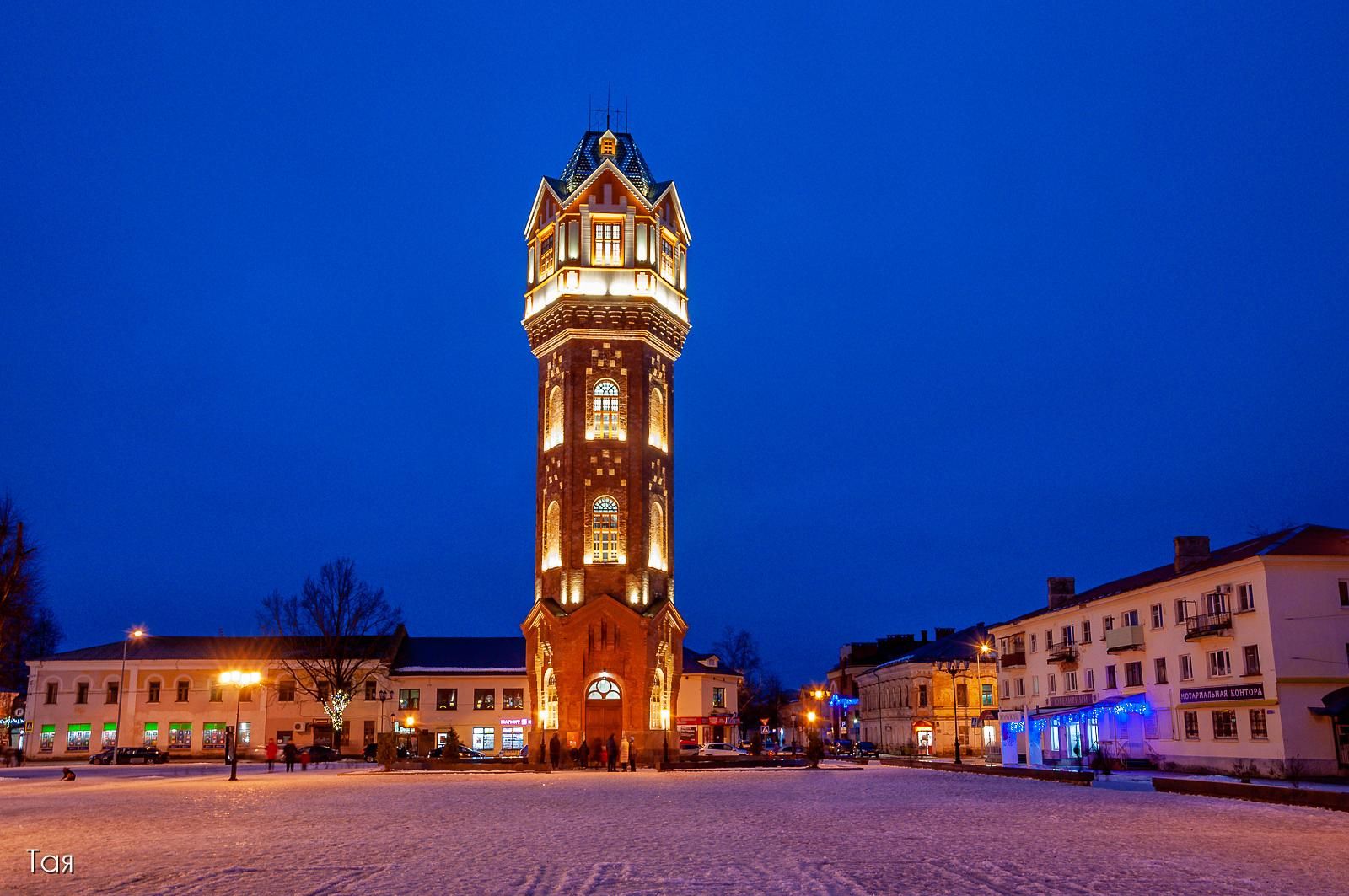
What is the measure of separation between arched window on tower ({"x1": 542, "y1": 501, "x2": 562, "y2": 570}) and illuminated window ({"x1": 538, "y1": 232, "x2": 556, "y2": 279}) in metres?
13.1

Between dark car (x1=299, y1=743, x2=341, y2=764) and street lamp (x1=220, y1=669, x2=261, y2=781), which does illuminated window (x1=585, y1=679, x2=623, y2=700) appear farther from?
dark car (x1=299, y1=743, x2=341, y2=764)

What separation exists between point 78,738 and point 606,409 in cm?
4751

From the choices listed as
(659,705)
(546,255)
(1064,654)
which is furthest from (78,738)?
(1064,654)

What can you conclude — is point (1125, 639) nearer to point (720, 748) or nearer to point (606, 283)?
point (606, 283)

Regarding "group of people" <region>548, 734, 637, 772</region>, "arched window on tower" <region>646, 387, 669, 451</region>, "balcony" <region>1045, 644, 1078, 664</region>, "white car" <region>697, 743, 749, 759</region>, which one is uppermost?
"arched window on tower" <region>646, 387, 669, 451</region>

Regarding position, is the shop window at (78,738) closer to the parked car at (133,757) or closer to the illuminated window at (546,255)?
the parked car at (133,757)

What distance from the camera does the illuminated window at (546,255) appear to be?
63.4 meters

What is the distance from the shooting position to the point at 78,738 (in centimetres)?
7925

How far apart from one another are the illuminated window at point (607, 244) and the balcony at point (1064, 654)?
30.4 metres

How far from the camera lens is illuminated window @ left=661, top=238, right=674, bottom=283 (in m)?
64.1

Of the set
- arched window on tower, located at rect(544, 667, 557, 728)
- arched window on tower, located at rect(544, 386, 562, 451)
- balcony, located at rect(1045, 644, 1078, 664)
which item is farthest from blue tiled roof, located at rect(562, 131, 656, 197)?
balcony, located at rect(1045, 644, 1078, 664)

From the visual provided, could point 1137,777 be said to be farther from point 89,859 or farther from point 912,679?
point 912,679

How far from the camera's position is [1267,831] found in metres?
20.7

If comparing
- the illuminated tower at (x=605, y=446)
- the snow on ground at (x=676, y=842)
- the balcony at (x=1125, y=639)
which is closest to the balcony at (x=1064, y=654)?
the balcony at (x=1125, y=639)
